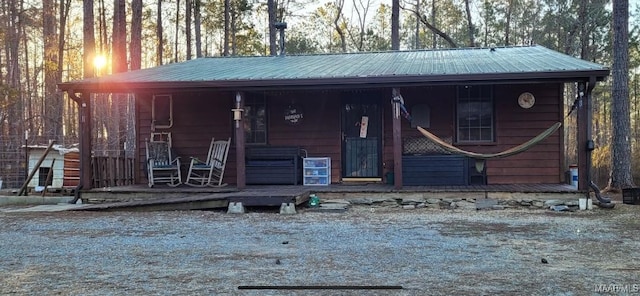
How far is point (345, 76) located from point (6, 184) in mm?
9159

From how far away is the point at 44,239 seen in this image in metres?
5.44

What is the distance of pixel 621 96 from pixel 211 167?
7344 millimetres

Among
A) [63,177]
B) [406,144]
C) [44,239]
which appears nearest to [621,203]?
[406,144]

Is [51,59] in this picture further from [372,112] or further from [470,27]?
[372,112]

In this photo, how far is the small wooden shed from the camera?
373 inches

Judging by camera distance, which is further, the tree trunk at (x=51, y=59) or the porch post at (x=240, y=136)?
the tree trunk at (x=51, y=59)

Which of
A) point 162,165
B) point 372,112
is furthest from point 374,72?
point 162,165

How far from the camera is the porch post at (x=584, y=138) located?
7312mm

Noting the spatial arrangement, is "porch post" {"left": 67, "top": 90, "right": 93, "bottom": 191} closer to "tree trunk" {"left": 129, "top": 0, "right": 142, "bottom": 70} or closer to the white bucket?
"tree trunk" {"left": 129, "top": 0, "right": 142, "bottom": 70}

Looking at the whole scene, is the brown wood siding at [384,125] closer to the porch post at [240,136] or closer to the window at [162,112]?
the window at [162,112]

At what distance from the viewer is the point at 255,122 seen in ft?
31.7

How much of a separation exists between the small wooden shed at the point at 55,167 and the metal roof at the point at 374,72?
1684mm

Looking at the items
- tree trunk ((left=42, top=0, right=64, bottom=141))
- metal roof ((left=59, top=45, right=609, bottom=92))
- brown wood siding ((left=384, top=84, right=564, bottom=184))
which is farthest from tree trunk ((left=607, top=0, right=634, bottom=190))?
tree trunk ((left=42, top=0, right=64, bottom=141))

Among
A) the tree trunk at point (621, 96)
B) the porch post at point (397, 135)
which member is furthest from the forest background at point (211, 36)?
the porch post at point (397, 135)
